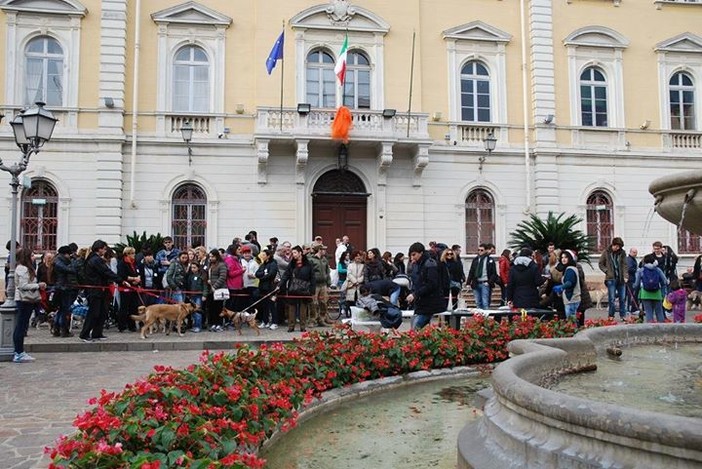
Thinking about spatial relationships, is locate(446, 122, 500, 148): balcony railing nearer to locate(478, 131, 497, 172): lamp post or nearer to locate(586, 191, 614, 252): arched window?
locate(478, 131, 497, 172): lamp post

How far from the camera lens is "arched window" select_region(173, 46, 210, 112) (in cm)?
1981

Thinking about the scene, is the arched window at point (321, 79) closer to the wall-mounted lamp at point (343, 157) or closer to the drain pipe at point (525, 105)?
the wall-mounted lamp at point (343, 157)

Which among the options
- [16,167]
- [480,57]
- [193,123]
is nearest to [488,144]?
[480,57]

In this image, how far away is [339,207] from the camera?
66.1ft

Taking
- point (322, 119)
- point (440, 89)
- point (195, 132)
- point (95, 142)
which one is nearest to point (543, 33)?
point (440, 89)

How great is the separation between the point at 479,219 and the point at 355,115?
5.75 m

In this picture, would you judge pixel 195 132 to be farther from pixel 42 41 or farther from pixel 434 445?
pixel 434 445

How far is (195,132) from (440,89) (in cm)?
859

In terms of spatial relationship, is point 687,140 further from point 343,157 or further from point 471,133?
point 343,157

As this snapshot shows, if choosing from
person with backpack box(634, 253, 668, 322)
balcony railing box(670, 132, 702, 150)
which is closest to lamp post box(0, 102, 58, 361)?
person with backpack box(634, 253, 668, 322)

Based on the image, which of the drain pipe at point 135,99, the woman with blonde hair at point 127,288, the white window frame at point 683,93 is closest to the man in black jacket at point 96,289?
the woman with blonde hair at point 127,288

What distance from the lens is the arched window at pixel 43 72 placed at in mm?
19016

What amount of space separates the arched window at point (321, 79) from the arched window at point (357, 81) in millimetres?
520

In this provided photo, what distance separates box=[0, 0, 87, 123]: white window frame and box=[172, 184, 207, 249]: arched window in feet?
13.3
